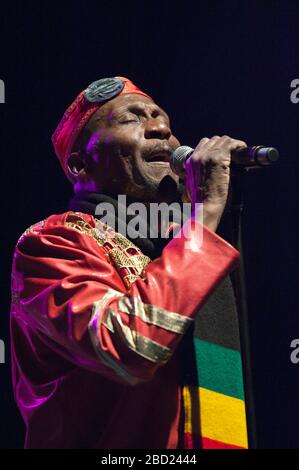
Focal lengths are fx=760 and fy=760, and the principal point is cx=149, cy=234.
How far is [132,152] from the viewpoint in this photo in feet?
7.77

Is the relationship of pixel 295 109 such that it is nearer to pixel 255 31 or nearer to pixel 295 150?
pixel 295 150

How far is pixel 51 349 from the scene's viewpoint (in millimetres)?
2082

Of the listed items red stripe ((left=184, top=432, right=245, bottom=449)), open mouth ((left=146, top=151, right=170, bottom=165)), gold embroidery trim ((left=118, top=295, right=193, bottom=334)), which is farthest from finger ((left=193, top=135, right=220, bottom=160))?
red stripe ((left=184, top=432, right=245, bottom=449))

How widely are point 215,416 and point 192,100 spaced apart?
2013mm

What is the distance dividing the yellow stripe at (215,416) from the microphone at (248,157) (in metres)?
0.59

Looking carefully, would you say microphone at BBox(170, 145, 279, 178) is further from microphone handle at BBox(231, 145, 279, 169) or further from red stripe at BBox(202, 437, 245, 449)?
red stripe at BBox(202, 437, 245, 449)

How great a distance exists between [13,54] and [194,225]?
1.85 metres

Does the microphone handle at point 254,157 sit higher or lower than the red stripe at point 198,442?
higher

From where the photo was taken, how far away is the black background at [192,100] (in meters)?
3.38

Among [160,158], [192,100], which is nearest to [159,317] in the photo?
[160,158]

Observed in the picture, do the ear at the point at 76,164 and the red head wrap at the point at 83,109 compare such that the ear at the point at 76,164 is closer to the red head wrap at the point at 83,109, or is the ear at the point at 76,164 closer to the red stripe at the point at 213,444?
the red head wrap at the point at 83,109

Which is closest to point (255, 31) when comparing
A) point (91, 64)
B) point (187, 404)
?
point (91, 64)

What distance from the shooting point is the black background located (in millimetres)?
3377

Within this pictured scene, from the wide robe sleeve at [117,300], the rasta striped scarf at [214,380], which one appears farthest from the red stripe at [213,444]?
the wide robe sleeve at [117,300]
